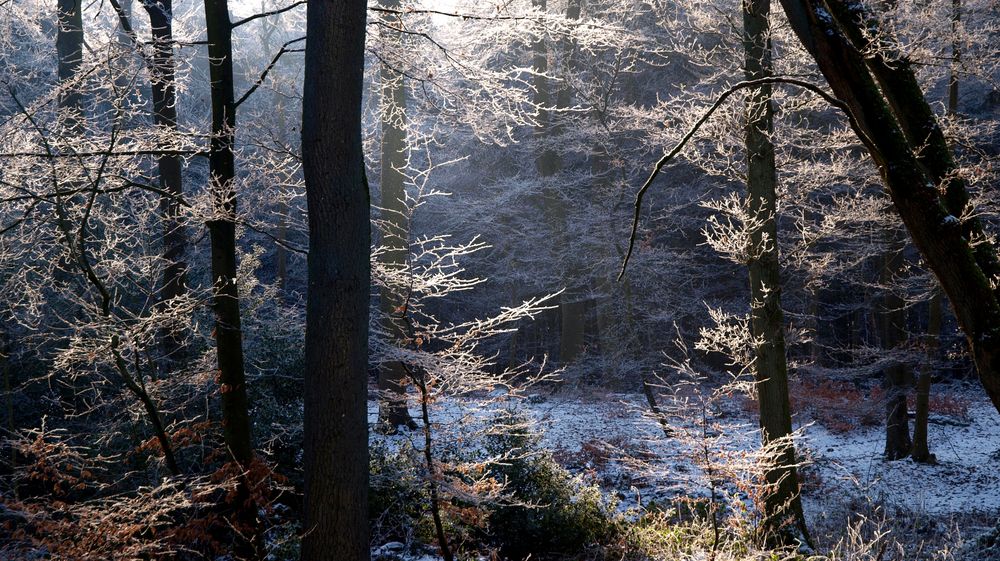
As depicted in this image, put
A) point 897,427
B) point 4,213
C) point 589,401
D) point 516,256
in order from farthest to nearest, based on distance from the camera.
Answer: point 516,256
point 589,401
point 897,427
point 4,213

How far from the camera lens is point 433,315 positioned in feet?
32.3

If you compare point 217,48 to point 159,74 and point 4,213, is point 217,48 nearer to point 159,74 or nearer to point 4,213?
point 159,74

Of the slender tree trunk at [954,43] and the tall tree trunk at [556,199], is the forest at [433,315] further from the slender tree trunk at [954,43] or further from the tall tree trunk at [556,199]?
the tall tree trunk at [556,199]

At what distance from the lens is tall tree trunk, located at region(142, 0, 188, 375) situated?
5.50 meters

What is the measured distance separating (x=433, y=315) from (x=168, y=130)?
5067 mm

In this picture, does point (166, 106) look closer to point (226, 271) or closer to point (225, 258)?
point (225, 258)

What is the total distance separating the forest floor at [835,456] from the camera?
952cm

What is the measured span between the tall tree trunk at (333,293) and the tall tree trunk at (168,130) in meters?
1.45

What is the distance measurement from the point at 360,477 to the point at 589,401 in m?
10.8

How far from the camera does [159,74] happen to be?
5492 millimetres

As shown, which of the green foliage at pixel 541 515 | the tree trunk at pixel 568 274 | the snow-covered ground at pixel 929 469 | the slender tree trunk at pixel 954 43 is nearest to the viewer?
the green foliage at pixel 541 515

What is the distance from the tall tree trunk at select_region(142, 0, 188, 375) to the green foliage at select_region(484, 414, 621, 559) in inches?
140

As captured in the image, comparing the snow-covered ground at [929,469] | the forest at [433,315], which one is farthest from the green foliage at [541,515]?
the snow-covered ground at [929,469]

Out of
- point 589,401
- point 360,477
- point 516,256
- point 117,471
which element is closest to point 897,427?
point 589,401
